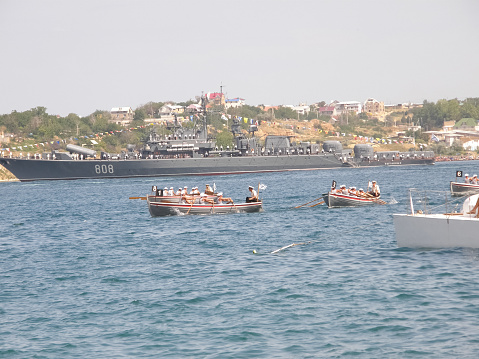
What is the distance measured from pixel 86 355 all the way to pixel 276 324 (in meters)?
5.15

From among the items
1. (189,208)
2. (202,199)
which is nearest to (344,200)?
(202,199)

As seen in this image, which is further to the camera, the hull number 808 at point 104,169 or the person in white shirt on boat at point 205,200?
the hull number 808 at point 104,169

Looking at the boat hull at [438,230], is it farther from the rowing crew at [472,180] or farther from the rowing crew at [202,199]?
the rowing crew at [472,180]

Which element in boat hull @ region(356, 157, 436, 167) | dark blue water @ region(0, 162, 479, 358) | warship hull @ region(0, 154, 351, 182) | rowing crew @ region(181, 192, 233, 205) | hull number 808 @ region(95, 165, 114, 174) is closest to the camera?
dark blue water @ region(0, 162, 479, 358)

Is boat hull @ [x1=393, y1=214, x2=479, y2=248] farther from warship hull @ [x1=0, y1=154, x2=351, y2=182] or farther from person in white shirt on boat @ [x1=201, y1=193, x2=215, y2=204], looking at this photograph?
warship hull @ [x1=0, y1=154, x2=351, y2=182]

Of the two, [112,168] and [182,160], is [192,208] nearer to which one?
[182,160]

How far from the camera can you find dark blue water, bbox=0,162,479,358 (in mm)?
16578

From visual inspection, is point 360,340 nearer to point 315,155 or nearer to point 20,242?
point 20,242

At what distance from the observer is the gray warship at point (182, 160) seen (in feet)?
370

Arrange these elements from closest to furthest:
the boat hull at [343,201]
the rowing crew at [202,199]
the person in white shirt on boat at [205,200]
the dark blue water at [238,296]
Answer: the dark blue water at [238,296] < the rowing crew at [202,199] < the person in white shirt on boat at [205,200] < the boat hull at [343,201]

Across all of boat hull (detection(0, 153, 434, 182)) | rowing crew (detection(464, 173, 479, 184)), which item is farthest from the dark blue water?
boat hull (detection(0, 153, 434, 182))

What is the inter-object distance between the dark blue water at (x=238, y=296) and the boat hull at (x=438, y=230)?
48 cm

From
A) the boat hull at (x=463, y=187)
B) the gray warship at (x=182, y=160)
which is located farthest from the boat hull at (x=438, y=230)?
the gray warship at (x=182, y=160)

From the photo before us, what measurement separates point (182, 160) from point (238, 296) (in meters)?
93.6
